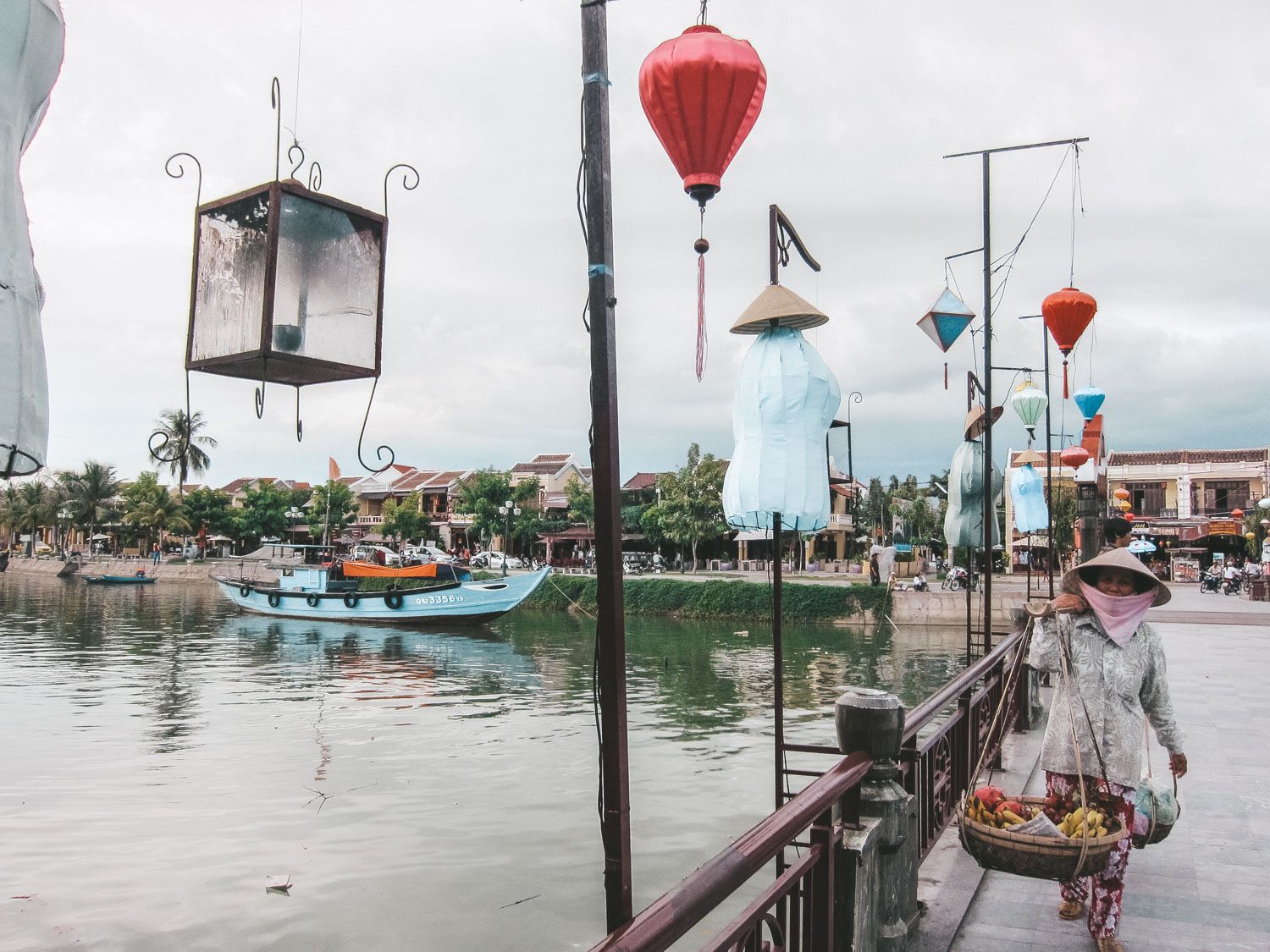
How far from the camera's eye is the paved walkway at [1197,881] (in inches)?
150

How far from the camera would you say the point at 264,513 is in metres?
56.8

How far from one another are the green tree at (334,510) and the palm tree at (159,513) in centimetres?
744

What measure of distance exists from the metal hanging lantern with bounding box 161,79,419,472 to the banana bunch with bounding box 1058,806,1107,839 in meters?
2.71

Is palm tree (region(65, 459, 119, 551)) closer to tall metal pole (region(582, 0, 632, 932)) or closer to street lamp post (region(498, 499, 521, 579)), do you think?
street lamp post (region(498, 499, 521, 579))

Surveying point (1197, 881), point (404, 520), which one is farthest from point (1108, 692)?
point (404, 520)

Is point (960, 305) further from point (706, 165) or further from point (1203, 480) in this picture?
point (1203, 480)

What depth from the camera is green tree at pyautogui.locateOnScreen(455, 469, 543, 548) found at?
45688 millimetres

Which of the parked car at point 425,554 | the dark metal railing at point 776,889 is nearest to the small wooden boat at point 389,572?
the parked car at point 425,554

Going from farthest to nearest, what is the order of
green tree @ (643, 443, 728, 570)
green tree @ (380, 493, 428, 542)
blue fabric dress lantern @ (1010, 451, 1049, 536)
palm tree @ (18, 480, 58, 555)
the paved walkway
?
1. palm tree @ (18, 480, 58, 555)
2. green tree @ (380, 493, 428, 542)
3. green tree @ (643, 443, 728, 570)
4. blue fabric dress lantern @ (1010, 451, 1049, 536)
5. the paved walkway

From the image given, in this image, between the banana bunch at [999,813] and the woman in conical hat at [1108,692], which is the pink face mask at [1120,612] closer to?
the woman in conical hat at [1108,692]

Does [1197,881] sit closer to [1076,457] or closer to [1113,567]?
[1113,567]

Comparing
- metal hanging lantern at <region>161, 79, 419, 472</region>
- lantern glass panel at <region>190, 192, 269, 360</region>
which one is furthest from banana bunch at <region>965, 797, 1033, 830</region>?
lantern glass panel at <region>190, 192, 269, 360</region>

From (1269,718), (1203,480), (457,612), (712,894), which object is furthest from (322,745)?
(1203,480)

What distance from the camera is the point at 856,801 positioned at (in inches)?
121
